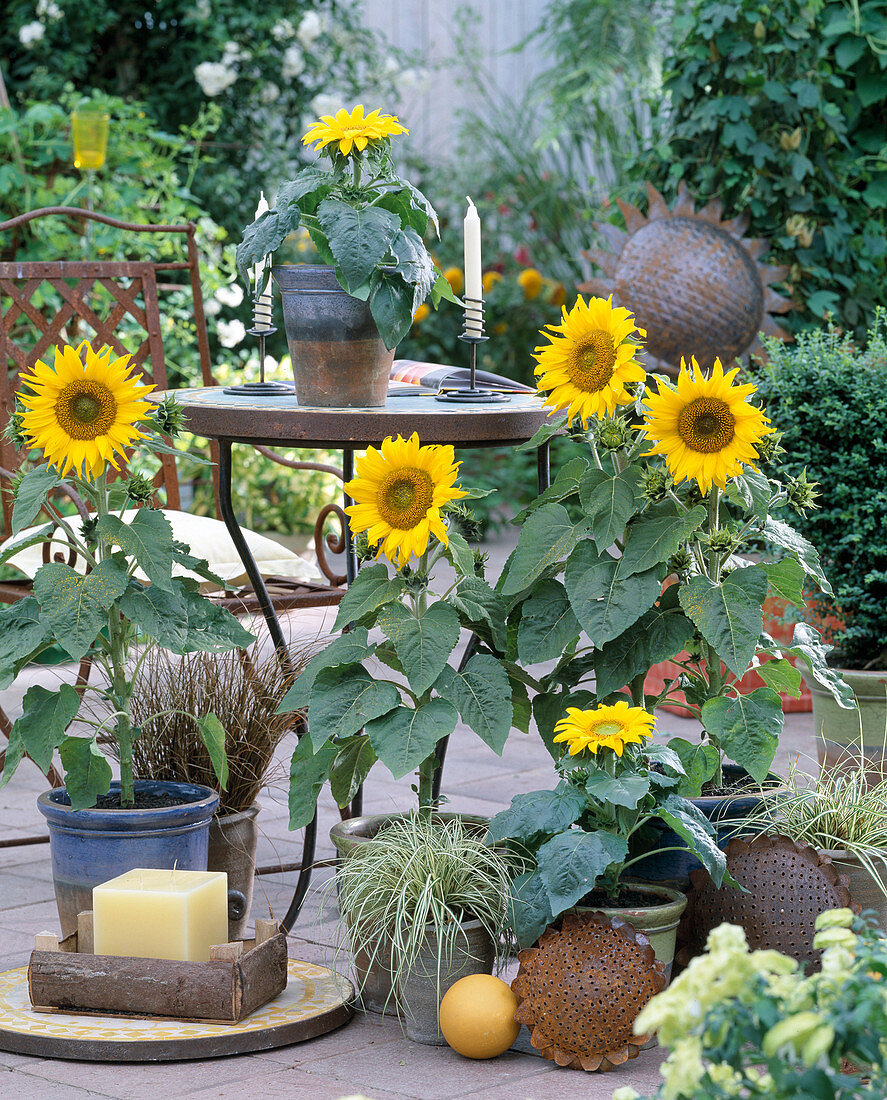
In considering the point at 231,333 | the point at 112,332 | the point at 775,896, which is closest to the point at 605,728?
the point at 775,896

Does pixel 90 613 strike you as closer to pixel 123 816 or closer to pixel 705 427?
pixel 123 816

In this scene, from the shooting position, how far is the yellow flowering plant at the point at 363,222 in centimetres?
226

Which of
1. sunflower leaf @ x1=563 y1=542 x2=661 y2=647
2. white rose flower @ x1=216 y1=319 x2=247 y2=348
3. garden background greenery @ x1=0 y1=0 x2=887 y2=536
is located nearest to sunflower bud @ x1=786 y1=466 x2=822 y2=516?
sunflower leaf @ x1=563 y1=542 x2=661 y2=647

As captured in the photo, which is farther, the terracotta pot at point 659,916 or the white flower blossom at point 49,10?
the white flower blossom at point 49,10

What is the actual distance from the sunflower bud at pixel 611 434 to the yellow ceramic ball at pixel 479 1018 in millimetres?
793

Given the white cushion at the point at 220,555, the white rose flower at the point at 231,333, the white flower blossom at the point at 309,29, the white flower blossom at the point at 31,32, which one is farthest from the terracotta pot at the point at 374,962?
the white flower blossom at the point at 309,29

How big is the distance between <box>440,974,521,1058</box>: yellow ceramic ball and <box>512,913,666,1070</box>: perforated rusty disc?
32mm

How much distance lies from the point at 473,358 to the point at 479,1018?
1.08 m

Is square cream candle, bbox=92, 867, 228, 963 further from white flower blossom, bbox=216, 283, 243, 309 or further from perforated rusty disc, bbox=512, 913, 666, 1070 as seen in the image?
white flower blossom, bbox=216, 283, 243, 309

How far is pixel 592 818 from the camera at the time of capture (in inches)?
85.2

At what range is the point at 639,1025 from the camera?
3.20 feet

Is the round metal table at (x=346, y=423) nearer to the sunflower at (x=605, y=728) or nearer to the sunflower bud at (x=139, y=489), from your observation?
the sunflower bud at (x=139, y=489)

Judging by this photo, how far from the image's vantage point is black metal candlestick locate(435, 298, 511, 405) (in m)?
2.46

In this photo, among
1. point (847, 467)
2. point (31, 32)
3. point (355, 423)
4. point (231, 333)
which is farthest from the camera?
point (31, 32)
